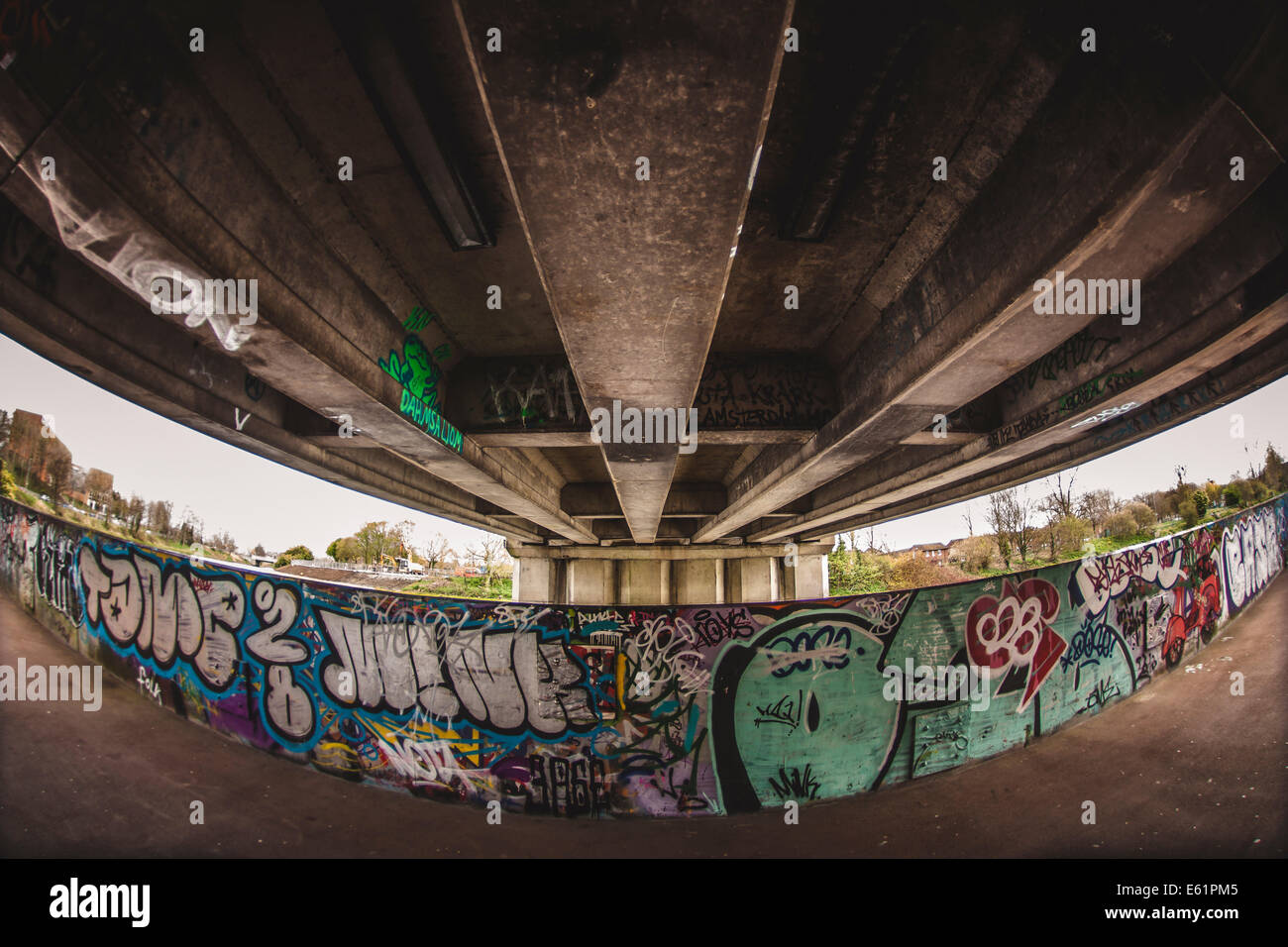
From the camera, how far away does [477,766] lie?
→ 226 inches

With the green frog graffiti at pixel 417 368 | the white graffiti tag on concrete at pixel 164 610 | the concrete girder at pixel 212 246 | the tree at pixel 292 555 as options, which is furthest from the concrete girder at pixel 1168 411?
the tree at pixel 292 555

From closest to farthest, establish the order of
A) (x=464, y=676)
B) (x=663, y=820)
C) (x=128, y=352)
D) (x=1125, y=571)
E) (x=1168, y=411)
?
(x=128, y=352) < (x=1168, y=411) < (x=663, y=820) < (x=464, y=676) < (x=1125, y=571)

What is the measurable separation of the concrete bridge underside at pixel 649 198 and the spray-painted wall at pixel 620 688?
9.54ft

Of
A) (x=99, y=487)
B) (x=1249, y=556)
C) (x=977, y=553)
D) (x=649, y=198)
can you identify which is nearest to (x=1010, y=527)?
(x=977, y=553)

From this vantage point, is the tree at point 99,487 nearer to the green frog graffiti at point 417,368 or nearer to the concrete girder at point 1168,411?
the green frog graffiti at point 417,368

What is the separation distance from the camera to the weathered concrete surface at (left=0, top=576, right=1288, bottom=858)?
4.73m

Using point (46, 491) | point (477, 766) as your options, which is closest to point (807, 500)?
point (477, 766)

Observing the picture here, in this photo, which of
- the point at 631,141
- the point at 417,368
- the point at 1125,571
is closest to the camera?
the point at 631,141

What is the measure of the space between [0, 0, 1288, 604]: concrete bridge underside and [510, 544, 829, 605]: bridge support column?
15.1 meters

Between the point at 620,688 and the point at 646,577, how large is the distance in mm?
14370

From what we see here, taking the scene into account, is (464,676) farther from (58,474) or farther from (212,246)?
(58,474)

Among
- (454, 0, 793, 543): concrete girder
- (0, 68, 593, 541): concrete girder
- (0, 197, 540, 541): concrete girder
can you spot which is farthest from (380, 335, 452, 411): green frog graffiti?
(454, 0, 793, 543): concrete girder

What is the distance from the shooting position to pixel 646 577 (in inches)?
787

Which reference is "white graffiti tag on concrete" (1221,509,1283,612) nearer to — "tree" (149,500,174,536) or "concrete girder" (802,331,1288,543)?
"concrete girder" (802,331,1288,543)
